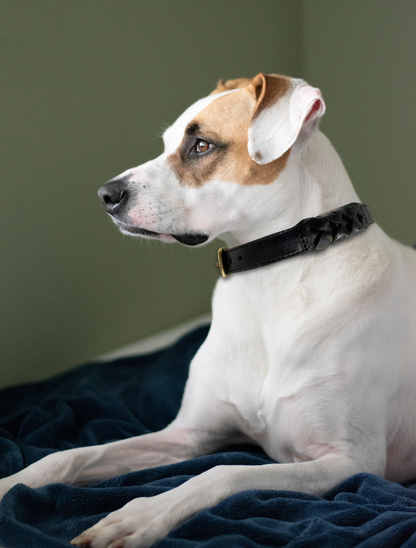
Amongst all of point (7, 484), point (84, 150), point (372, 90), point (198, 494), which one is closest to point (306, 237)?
point (198, 494)

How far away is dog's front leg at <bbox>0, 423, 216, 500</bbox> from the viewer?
1494 mm

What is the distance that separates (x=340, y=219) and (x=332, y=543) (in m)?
0.82

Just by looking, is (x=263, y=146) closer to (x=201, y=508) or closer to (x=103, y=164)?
(x=201, y=508)

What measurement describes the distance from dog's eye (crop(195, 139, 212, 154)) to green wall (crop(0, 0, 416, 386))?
44.6 inches

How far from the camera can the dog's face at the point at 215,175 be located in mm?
1464

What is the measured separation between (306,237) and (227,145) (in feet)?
1.14

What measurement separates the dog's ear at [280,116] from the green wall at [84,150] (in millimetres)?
1313

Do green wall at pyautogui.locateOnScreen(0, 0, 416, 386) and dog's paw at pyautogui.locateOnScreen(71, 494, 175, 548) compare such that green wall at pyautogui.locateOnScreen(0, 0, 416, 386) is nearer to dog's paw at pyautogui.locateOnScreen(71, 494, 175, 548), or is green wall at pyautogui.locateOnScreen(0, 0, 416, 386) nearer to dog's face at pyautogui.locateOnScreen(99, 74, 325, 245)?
dog's face at pyautogui.locateOnScreen(99, 74, 325, 245)

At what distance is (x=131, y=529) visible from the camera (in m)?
1.22

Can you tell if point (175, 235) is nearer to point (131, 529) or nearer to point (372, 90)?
point (131, 529)

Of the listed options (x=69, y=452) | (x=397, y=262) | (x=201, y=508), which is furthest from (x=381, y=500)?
(x=69, y=452)

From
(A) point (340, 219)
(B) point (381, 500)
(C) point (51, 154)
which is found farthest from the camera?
(C) point (51, 154)

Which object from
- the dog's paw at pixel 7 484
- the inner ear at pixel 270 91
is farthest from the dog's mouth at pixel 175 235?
the dog's paw at pixel 7 484

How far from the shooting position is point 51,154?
2473 millimetres
